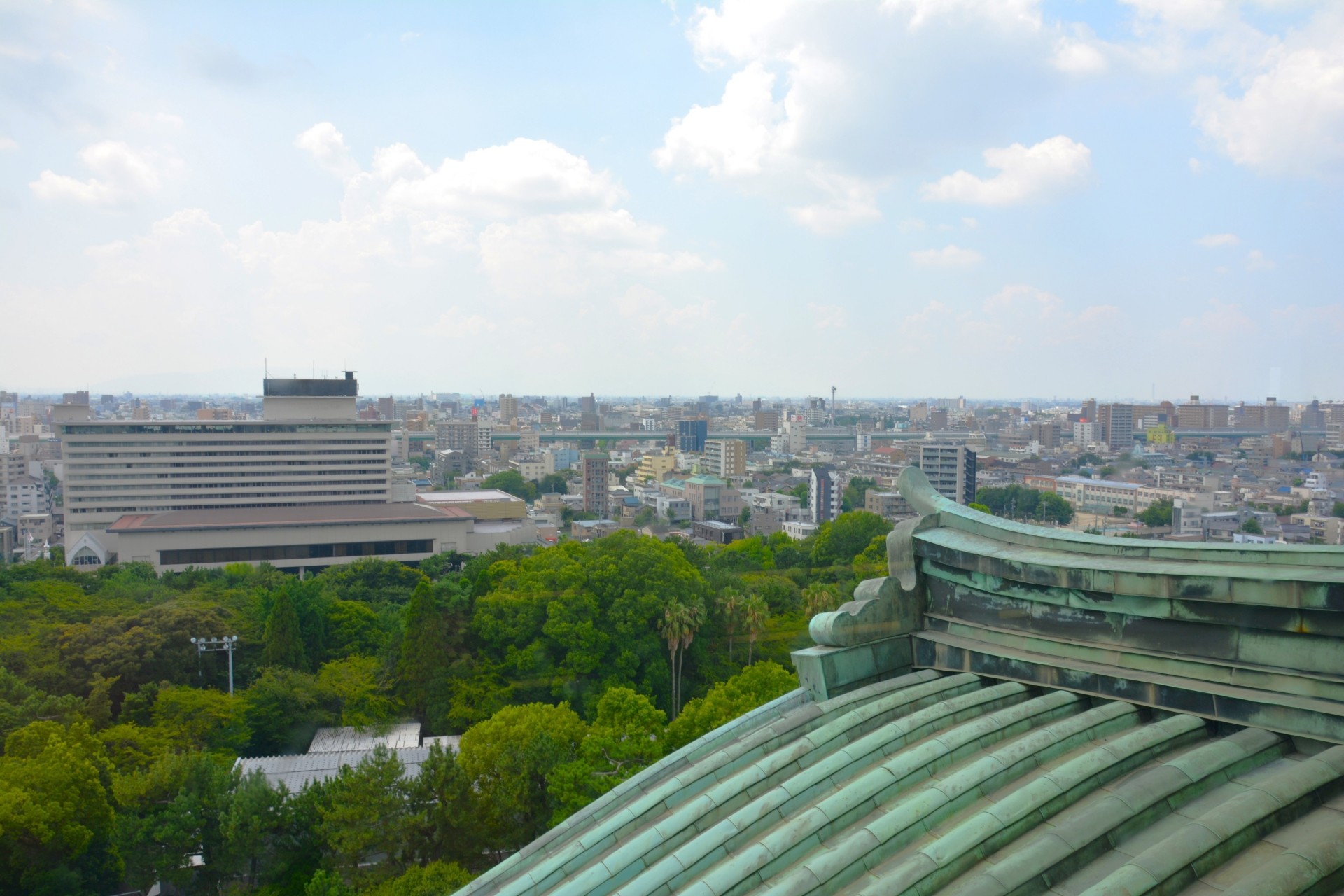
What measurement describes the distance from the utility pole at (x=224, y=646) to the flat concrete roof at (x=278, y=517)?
88.2ft

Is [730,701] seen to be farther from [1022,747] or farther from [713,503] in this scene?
[713,503]

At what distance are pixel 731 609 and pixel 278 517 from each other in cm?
3812

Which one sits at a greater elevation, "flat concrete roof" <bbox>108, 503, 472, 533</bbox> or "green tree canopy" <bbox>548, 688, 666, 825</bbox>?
"flat concrete roof" <bbox>108, 503, 472, 533</bbox>

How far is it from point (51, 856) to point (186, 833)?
2674mm

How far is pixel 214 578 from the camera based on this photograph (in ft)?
133

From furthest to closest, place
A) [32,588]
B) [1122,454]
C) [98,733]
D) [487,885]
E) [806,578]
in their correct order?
1. [1122,454]
2. [806,578]
3. [32,588]
4. [98,733]
5. [487,885]

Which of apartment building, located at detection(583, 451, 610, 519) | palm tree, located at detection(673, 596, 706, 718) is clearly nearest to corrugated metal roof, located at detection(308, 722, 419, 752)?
palm tree, located at detection(673, 596, 706, 718)

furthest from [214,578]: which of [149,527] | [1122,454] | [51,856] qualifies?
[1122,454]

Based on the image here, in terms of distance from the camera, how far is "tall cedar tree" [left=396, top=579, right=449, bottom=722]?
84.7ft

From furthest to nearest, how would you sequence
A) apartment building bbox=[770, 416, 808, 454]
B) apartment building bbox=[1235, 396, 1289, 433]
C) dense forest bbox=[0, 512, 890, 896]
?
apartment building bbox=[770, 416, 808, 454] < apartment building bbox=[1235, 396, 1289, 433] < dense forest bbox=[0, 512, 890, 896]

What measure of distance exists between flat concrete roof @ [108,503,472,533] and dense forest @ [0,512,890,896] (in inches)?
441

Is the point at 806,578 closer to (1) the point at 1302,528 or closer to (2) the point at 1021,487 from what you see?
(1) the point at 1302,528

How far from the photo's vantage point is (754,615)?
28.0m

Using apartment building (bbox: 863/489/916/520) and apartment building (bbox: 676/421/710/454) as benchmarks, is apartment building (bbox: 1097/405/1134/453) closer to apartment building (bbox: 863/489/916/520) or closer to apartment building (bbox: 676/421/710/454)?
apartment building (bbox: 676/421/710/454)
